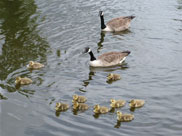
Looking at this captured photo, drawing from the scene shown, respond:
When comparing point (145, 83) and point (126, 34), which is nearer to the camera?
point (145, 83)

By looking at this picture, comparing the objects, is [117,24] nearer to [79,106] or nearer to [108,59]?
[108,59]

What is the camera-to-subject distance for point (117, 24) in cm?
1431

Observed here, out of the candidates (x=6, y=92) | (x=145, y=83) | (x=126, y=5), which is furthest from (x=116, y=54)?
(x=126, y=5)

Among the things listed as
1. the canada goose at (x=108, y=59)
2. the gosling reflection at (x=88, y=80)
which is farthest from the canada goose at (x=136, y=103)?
the canada goose at (x=108, y=59)

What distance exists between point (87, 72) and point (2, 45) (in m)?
4.02

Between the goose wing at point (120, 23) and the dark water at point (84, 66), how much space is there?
1.11 ft

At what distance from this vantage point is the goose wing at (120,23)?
46.8ft

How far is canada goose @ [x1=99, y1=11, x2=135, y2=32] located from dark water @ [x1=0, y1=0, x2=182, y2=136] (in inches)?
11.3

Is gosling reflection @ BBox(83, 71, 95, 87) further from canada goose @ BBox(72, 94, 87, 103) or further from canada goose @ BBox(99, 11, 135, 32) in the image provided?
canada goose @ BBox(99, 11, 135, 32)

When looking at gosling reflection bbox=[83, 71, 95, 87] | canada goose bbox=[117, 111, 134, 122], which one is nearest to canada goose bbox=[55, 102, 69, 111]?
canada goose bbox=[117, 111, 134, 122]

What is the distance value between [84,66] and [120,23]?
3388 mm

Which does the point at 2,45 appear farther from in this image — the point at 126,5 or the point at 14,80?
the point at 126,5

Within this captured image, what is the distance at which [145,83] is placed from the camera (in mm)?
10133

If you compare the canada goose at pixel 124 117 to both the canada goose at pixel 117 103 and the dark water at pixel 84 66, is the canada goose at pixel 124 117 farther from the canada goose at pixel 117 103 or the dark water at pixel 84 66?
the canada goose at pixel 117 103
